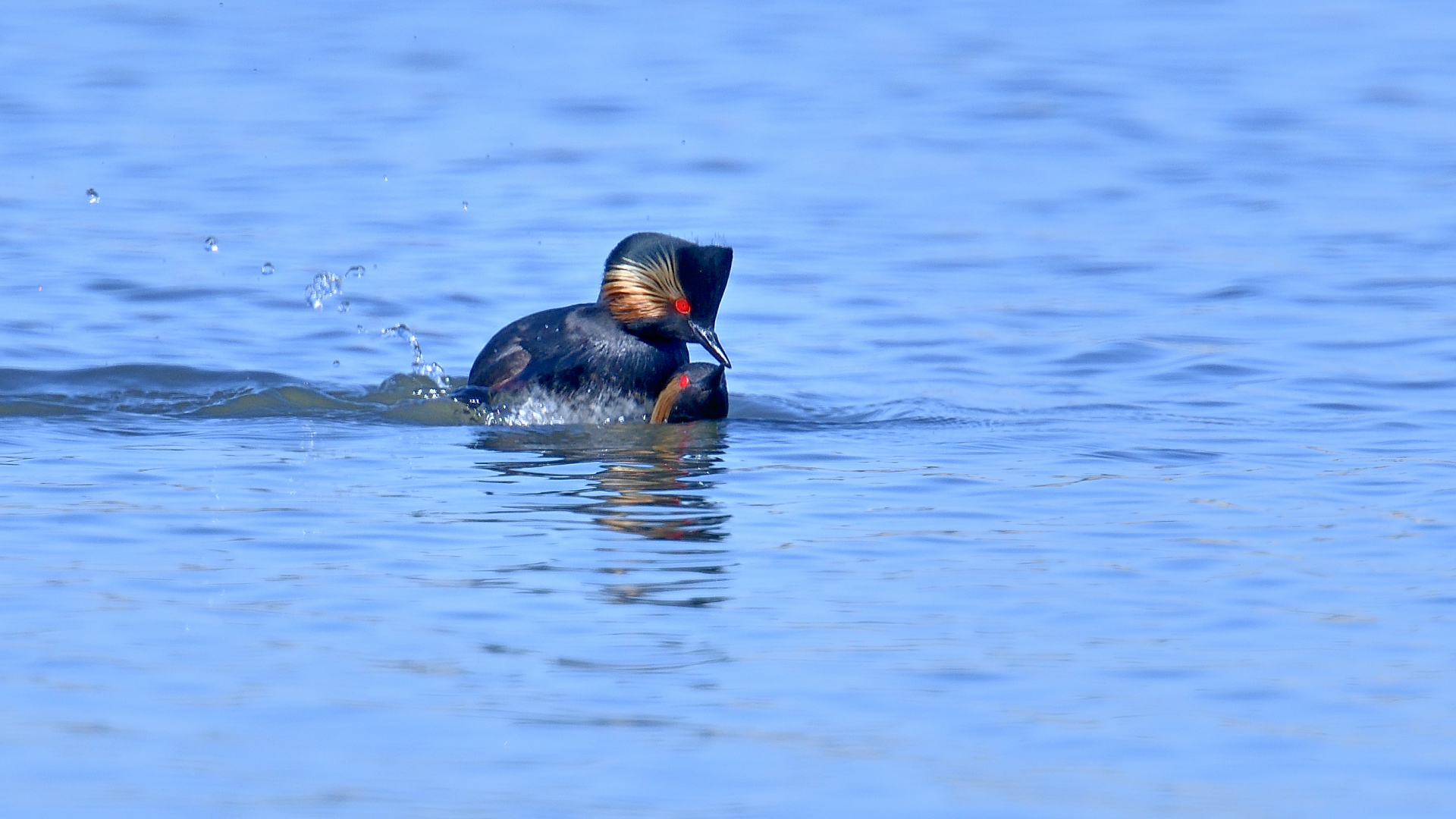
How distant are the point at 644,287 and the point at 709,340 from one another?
0.40 meters

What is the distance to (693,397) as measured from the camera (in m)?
9.84

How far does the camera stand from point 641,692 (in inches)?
225

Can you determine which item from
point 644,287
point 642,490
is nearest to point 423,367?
point 644,287

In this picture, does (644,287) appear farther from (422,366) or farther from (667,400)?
(422,366)

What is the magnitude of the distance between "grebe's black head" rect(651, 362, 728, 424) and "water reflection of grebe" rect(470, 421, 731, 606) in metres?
0.05

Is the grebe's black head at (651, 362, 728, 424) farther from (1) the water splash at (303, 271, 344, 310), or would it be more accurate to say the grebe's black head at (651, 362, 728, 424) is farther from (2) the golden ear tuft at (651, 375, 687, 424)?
(1) the water splash at (303, 271, 344, 310)

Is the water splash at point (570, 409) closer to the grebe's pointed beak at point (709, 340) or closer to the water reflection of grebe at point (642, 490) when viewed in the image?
the water reflection of grebe at point (642, 490)

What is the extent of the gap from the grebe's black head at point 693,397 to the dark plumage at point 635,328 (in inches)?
3.4

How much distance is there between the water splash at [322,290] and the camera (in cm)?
1273

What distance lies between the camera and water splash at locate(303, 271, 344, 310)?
12.7 m

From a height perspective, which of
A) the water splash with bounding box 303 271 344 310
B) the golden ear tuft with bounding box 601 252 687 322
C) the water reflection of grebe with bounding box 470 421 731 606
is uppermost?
the golden ear tuft with bounding box 601 252 687 322

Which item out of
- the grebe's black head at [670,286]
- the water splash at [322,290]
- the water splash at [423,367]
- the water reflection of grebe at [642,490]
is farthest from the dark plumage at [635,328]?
the water splash at [322,290]

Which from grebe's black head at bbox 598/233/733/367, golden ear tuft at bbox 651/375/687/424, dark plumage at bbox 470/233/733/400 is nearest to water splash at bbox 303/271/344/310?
dark plumage at bbox 470/233/733/400

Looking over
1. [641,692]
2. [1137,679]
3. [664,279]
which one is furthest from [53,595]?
[664,279]
